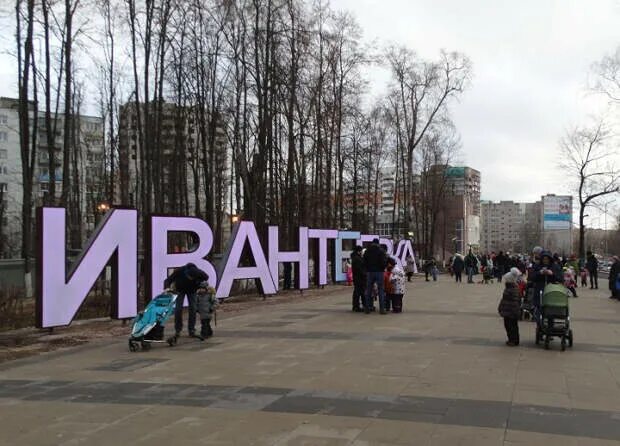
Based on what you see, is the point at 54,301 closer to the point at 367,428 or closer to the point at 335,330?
the point at 335,330

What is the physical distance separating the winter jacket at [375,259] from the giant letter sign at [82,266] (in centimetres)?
581

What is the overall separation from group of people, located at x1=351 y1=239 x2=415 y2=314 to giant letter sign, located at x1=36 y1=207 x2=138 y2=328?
5805 millimetres

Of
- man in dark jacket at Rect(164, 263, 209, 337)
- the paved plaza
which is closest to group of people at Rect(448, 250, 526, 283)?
the paved plaza

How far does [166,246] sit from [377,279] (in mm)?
5550

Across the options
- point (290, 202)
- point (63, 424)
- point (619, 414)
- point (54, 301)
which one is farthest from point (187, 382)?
point (290, 202)

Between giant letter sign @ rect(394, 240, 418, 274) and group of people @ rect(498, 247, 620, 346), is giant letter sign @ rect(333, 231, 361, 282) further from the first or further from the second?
group of people @ rect(498, 247, 620, 346)

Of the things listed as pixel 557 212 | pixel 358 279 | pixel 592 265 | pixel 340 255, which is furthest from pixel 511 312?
pixel 557 212

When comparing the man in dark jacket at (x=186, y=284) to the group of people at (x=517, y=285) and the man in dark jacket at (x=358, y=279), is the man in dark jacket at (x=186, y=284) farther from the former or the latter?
the man in dark jacket at (x=358, y=279)

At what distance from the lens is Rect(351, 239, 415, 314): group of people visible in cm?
1598

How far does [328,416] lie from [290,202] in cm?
2637

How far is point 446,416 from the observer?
6262mm

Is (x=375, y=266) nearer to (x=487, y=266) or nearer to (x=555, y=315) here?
(x=555, y=315)

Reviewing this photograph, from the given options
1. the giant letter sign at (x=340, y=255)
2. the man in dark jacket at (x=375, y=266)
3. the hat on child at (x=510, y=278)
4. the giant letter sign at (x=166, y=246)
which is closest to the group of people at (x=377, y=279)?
the man in dark jacket at (x=375, y=266)

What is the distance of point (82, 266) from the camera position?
13.3 m
